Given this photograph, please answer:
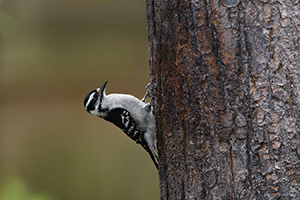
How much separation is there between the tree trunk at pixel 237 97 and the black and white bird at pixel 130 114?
1.02 m

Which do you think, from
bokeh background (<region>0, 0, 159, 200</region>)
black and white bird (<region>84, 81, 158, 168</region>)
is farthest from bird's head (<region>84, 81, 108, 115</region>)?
bokeh background (<region>0, 0, 159, 200</region>)

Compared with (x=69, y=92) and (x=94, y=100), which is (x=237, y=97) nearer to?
(x=94, y=100)

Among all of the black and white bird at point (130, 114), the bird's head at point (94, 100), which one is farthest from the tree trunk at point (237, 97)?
the bird's head at point (94, 100)

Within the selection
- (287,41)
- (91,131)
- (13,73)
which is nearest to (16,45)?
(13,73)

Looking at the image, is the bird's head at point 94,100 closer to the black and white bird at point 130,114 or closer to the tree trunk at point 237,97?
the black and white bird at point 130,114

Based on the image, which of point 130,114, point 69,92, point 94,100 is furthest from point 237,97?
point 69,92

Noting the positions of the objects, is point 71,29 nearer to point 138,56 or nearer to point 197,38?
point 138,56

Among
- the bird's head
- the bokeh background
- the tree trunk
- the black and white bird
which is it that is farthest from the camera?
the bokeh background

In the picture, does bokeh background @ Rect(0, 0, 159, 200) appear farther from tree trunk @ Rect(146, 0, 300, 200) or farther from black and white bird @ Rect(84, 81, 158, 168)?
tree trunk @ Rect(146, 0, 300, 200)

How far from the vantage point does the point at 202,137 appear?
1.54 meters

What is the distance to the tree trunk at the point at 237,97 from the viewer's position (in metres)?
1.39

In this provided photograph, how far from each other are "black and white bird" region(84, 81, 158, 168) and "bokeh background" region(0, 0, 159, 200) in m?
1.65

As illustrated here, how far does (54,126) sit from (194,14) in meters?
3.73

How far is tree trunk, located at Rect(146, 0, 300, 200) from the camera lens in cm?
139
